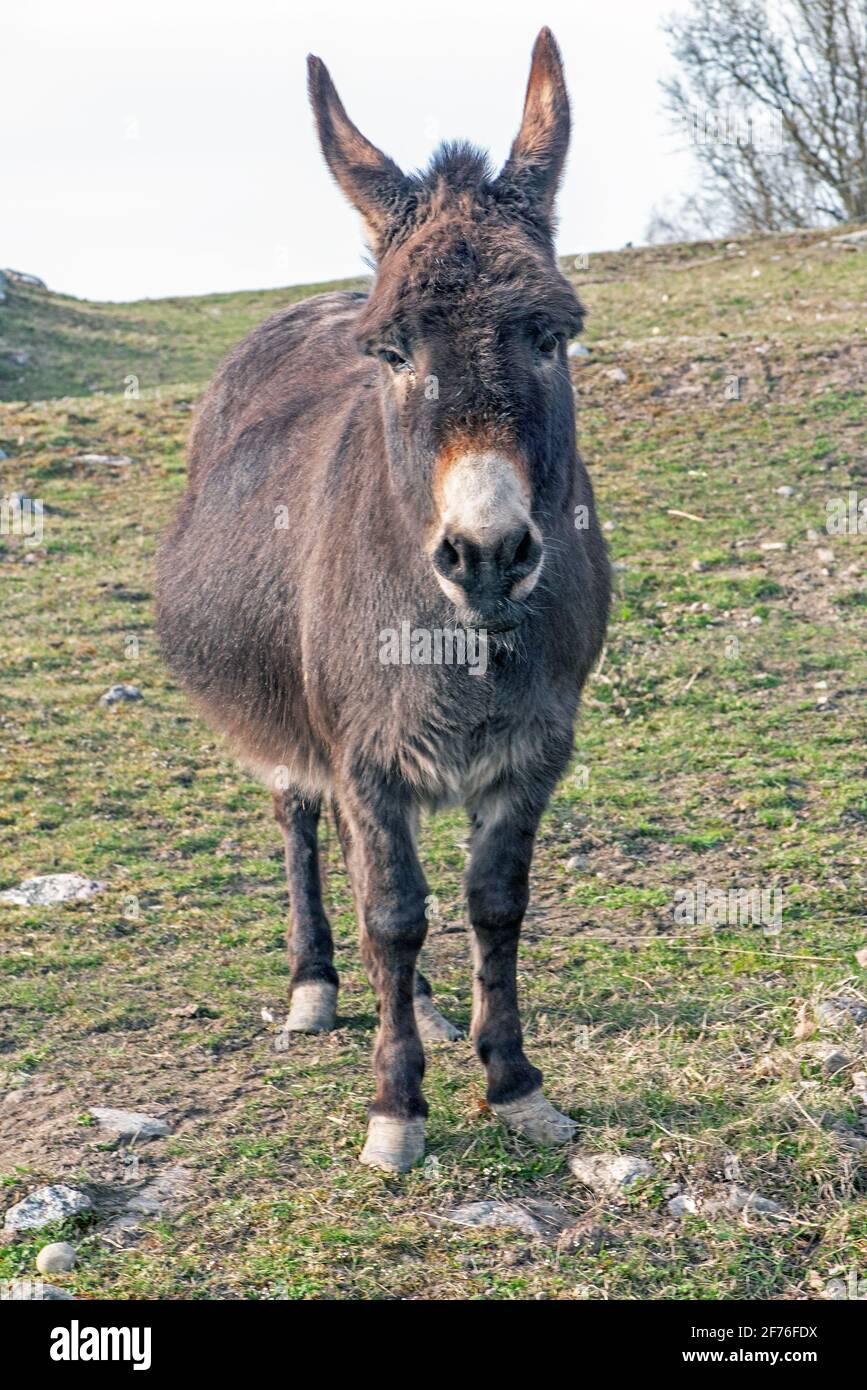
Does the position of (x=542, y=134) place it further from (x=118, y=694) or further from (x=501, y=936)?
(x=118, y=694)

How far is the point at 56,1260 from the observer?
3.30 metres

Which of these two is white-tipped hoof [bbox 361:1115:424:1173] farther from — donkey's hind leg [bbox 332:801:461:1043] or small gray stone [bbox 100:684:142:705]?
small gray stone [bbox 100:684:142:705]

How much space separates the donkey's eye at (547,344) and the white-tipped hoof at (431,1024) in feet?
7.10

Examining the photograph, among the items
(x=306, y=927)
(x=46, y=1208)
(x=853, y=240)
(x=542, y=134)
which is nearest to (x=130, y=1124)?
(x=46, y=1208)

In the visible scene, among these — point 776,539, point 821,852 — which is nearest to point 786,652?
point 776,539

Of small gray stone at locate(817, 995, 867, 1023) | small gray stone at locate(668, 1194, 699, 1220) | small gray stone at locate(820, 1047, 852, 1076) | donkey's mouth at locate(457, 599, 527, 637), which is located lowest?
small gray stone at locate(668, 1194, 699, 1220)

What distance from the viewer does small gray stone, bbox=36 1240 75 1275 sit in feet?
10.8

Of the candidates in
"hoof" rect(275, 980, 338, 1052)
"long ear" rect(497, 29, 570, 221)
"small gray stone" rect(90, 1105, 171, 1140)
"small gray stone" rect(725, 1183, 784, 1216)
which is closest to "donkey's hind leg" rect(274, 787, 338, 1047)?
"hoof" rect(275, 980, 338, 1052)

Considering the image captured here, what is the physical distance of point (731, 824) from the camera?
20.3 ft

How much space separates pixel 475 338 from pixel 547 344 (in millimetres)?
254

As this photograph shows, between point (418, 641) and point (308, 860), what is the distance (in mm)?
1594

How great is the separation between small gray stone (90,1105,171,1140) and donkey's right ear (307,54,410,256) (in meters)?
2.46

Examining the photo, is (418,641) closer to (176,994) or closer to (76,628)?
(176,994)

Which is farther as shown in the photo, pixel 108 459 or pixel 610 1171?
pixel 108 459
